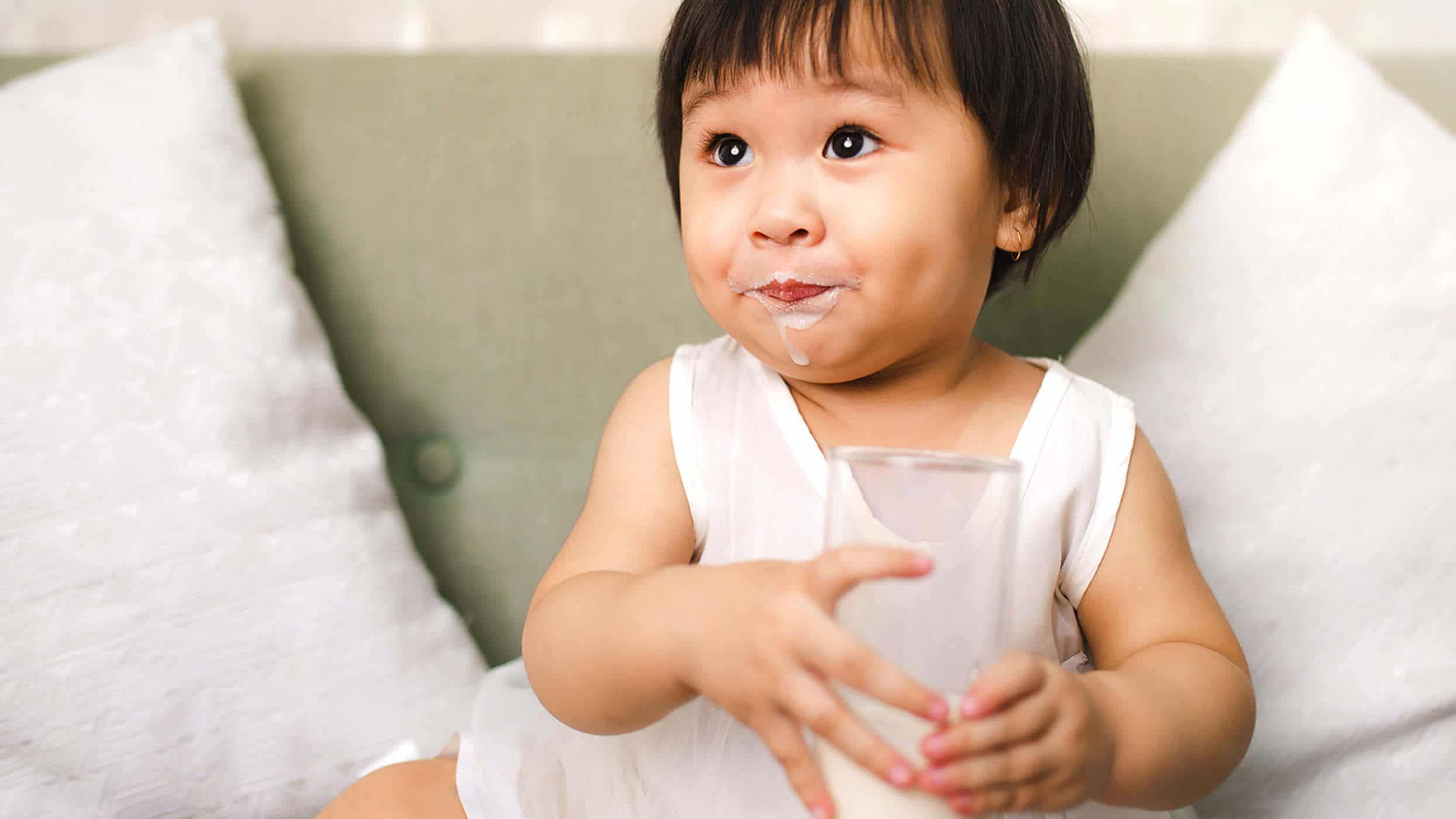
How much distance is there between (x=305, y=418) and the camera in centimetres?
101

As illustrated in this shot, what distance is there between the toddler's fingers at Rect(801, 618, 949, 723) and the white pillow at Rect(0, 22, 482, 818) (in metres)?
0.55

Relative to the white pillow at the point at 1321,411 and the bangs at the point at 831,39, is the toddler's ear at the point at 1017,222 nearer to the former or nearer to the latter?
the bangs at the point at 831,39

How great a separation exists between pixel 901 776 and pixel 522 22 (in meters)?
1.18

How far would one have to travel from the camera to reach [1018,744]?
1.69 feet

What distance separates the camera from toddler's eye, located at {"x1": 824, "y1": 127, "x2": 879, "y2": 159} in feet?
2.43

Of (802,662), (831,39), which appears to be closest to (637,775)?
(802,662)

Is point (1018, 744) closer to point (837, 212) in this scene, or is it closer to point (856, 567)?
point (856, 567)

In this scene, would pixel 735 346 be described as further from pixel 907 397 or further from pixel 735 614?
pixel 735 614

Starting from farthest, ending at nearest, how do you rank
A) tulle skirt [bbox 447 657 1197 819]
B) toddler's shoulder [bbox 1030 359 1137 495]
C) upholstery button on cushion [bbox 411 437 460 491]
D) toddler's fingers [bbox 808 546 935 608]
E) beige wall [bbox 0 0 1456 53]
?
beige wall [bbox 0 0 1456 53] → upholstery button on cushion [bbox 411 437 460 491] → toddler's shoulder [bbox 1030 359 1137 495] → tulle skirt [bbox 447 657 1197 819] → toddler's fingers [bbox 808 546 935 608]

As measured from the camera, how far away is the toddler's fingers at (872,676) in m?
0.48

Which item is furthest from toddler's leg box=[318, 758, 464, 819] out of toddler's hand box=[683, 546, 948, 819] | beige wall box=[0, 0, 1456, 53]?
beige wall box=[0, 0, 1456, 53]

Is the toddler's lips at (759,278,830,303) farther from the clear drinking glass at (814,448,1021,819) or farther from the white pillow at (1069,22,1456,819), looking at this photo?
the white pillow at (1069,22,1456,819)

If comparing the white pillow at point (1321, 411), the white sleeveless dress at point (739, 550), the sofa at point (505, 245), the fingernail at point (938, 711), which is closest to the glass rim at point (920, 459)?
the fingernail at point (938, 711)

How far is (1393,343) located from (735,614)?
2.48ft
